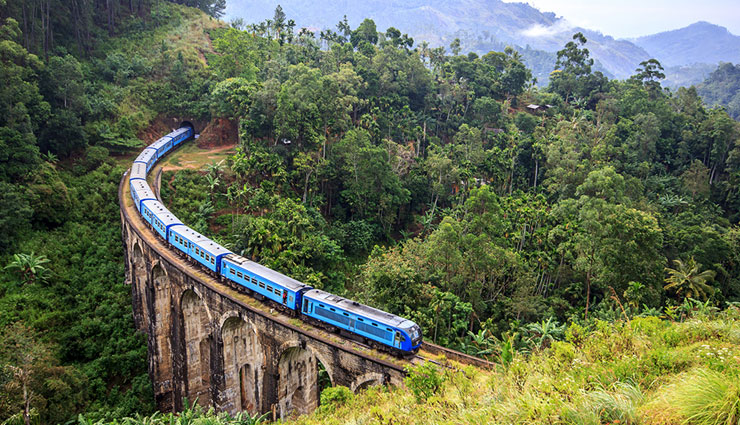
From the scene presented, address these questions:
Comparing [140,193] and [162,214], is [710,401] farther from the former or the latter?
[140,193]

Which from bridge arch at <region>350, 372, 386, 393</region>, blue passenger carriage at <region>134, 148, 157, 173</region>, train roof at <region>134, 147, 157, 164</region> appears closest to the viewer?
bridge arch at <region>350, 372, 386, 393</region>

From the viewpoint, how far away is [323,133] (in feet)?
147

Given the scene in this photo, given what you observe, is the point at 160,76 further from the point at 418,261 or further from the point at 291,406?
the point at 291,406

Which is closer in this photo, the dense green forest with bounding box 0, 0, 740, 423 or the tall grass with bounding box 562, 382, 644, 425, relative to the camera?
the tall grass with bounding box 562, 382, 644, 425

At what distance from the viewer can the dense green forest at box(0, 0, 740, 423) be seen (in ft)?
89.3

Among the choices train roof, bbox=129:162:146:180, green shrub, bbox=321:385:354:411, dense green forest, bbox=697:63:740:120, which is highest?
dense green forest, bbox=697:63:740:120

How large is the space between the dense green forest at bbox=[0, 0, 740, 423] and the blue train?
16.9ft

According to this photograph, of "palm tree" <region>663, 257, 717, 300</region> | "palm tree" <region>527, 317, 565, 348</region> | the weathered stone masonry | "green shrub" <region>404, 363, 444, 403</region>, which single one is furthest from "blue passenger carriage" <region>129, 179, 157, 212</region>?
"palm tree" <region>663, 257, 717, 300</region>

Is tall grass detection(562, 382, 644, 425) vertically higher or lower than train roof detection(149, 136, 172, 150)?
higher

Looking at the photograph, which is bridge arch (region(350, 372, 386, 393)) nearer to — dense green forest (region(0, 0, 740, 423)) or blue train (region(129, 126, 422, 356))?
blue train (region(129, 126, 422, 356))

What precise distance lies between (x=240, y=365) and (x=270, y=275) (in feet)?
21.3

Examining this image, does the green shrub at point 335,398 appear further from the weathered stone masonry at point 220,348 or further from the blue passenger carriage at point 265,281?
the blue passenger carriage at point 265,281

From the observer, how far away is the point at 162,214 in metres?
29.6

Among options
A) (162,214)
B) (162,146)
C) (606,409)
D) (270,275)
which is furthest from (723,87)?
(606,409)
